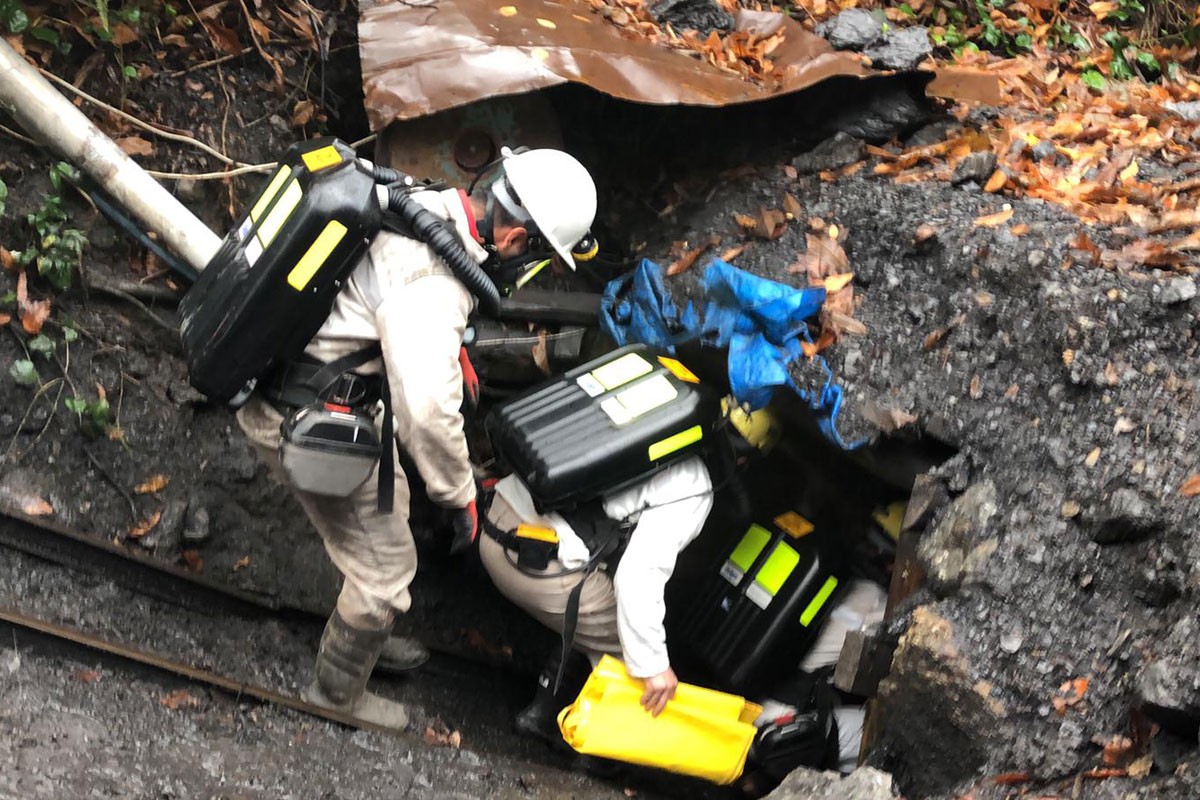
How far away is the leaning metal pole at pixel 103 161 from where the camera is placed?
3844mm

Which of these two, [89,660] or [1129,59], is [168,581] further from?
[1129,59]

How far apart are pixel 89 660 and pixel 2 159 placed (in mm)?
2171

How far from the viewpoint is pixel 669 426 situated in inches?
141

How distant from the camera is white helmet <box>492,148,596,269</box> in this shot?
3.29m

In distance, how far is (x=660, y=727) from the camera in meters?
3.64

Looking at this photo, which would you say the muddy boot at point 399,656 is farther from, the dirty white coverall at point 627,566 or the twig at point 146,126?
the twig at point 146,126

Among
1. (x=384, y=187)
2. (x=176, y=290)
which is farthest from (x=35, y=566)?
(x=384, y=187)

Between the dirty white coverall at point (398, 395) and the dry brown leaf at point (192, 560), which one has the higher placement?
the dirty white coverall at point (398, 395)

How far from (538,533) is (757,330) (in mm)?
1226

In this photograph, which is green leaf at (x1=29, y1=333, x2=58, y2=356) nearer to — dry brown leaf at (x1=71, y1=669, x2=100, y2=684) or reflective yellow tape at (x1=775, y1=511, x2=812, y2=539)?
dry brown leaf at (x1=71, y1=669, x2=100, y2=684)

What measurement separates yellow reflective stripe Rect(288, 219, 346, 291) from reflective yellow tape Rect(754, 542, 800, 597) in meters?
2.28

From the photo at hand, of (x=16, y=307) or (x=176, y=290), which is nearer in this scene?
(x=16, y=307)

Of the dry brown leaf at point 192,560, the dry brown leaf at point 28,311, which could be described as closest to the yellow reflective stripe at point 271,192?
the dry brown leaf at point 28,311

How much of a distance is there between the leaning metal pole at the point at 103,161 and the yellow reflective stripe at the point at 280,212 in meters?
0.92
